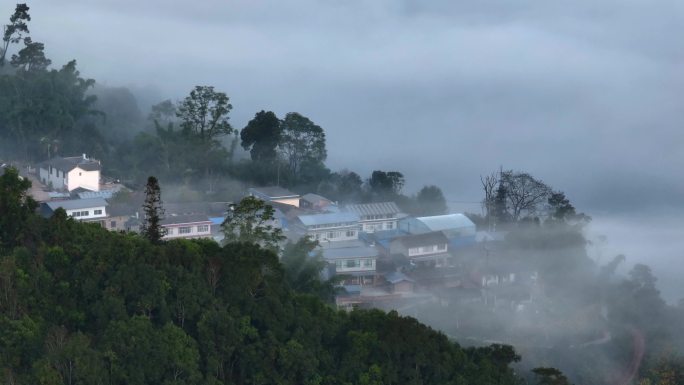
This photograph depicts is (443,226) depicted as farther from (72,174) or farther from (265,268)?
(265,268)

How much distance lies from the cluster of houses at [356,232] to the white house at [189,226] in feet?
0.07

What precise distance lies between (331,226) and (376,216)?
1709mm

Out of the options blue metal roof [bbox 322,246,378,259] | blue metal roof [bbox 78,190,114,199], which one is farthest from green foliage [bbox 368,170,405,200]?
blue metal roof [bbox 78,190,114,199]

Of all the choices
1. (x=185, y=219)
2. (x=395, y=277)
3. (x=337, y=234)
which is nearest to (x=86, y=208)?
(x=185, y=219)

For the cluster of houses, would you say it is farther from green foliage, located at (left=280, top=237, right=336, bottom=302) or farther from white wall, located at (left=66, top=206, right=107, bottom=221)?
green foliage, located at (left=280, top=237, right=336, bottom=302)

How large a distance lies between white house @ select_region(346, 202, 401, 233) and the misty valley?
0.15ft

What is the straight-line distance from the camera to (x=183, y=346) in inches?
455

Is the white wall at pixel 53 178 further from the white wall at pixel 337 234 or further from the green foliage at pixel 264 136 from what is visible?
the white wall at pixel 337 234

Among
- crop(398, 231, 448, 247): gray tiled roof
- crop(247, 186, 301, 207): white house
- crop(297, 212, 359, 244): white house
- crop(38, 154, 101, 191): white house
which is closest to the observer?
crop(398, 231, 448, 247): gray tiled roof

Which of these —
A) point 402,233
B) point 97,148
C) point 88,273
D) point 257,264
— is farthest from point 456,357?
point 97,148

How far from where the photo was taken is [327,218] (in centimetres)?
2294

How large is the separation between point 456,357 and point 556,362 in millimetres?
5502

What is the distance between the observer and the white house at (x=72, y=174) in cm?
2427

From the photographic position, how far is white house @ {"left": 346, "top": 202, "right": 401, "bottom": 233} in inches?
943
